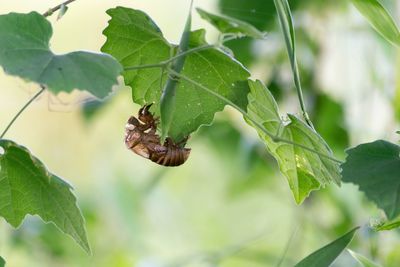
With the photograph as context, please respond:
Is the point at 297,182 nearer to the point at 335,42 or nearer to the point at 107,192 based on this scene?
the point at 335,42

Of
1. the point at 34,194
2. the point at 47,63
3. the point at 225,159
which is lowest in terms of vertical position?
the point at 225,159

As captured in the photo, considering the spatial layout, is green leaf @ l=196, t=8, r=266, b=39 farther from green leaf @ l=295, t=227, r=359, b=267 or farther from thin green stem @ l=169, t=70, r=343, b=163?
green leaf @ l=295, t=227, r=359, b=267

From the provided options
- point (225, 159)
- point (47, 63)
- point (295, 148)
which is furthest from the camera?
point (225, 159)

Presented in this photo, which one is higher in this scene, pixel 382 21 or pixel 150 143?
pixel 382 21

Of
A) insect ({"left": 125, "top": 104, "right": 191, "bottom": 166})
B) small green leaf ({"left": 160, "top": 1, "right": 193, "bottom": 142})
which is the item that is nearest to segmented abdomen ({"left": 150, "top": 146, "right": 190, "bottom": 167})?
insect ({"left": 125, "top": 104, "right": 191, "bottom": 166})

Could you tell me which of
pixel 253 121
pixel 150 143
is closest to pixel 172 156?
pixel 150 143

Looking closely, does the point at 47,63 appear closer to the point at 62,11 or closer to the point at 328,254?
the point at 62,11
